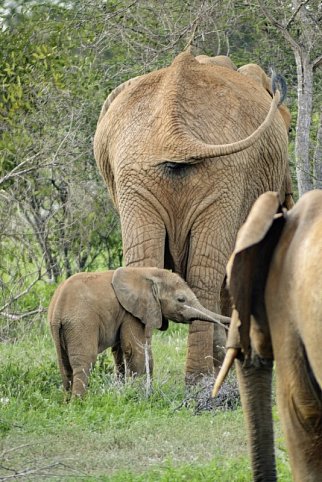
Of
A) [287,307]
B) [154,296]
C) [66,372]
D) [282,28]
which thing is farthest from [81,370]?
[287,307]

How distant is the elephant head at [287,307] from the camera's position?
3.57 metres

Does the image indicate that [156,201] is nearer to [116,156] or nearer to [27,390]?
[116,156]

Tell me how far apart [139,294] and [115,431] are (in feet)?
5.48

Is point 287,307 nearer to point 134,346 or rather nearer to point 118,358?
point 134,346

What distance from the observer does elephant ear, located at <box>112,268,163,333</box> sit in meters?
8.41

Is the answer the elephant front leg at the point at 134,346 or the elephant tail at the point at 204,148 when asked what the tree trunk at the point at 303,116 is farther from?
the elephant front leg at the point at 134,346

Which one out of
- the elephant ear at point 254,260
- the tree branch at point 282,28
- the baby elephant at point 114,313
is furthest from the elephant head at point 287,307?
the tree branch at point 282,28

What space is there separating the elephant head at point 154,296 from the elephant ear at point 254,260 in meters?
4.40

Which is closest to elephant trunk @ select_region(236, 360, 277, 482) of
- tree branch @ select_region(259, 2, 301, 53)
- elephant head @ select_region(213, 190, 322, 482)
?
elephant head @ select_region(213, 190, 322, 482)

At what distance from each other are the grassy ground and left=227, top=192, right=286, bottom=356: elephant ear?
1678 millimetres

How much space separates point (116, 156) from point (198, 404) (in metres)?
1.90

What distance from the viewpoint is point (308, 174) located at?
9086 millimetres

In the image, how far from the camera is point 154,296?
860cm

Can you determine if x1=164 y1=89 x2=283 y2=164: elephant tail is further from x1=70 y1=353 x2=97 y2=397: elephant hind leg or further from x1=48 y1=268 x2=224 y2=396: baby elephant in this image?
x1=70 y1=353 x2=97 y2=397: elephant hind leg
